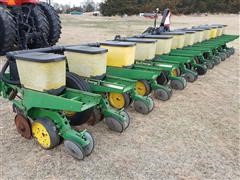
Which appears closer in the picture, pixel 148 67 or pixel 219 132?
pixel 219 132

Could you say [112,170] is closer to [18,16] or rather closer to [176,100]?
[176,100]

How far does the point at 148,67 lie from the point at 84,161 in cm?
194

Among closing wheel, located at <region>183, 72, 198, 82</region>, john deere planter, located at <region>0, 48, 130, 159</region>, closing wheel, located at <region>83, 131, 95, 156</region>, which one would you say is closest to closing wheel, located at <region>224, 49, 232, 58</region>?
closing wheel, located at <region>183, 72, 198, 82</region>

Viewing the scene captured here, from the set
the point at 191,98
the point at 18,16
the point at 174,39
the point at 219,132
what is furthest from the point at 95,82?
the point at 18,16

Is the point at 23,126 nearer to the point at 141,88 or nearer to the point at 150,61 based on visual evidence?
the point at 141,88

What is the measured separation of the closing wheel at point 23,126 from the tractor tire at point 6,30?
3.74 m

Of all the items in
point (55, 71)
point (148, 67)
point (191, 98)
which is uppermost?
point (55, 71)

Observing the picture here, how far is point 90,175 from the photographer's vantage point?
8.36 ft

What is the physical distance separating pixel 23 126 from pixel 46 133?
0.38m

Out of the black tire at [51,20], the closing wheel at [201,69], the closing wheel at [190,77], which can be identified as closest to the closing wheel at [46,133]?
the closing wheel at [190,77]

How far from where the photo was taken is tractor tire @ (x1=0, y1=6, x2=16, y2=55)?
20.5 feet

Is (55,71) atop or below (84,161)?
atop

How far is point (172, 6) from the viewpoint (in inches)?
1588

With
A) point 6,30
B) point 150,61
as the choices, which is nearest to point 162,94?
point 150,61
